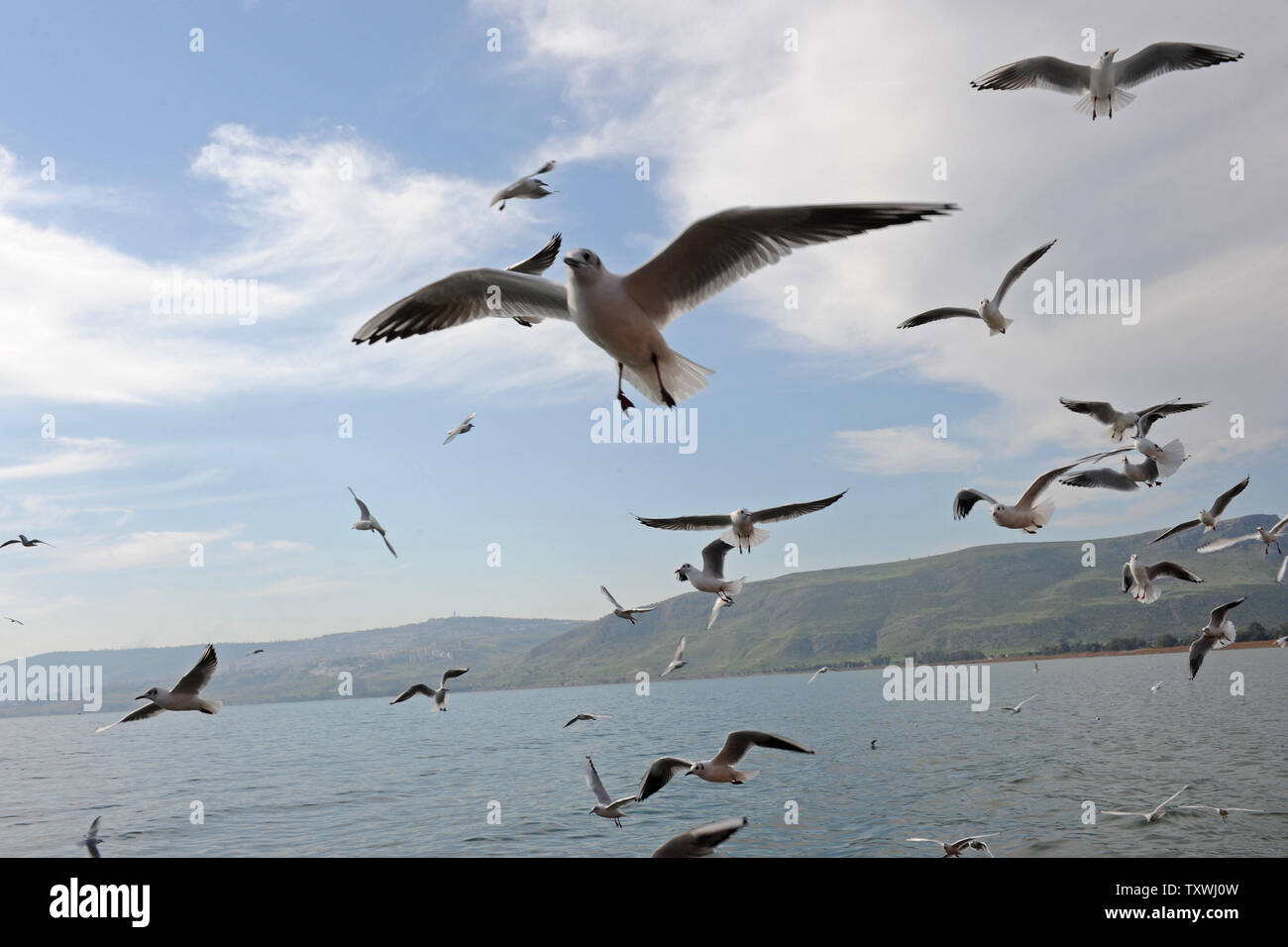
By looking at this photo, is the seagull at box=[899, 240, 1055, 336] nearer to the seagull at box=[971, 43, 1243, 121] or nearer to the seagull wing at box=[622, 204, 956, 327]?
the seagull at box=[971, 43, 1243, 121]

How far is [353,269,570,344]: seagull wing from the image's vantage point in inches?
330

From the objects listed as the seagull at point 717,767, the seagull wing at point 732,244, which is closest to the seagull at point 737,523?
the seagull at point 717,767

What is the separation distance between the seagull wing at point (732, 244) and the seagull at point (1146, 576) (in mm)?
8894

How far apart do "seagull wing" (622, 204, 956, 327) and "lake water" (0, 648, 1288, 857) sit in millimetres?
13773

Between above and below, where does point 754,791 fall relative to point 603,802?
below

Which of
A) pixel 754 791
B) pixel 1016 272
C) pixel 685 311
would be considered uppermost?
pixel 1016 272

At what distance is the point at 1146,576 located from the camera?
542 inches

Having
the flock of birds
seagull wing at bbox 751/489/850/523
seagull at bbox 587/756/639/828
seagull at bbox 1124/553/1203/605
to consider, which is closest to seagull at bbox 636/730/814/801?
the flock of birds

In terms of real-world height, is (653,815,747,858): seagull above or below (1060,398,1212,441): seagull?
below

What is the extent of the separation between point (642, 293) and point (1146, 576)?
997 centimetres

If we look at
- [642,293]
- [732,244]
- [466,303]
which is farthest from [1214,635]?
[466,303]

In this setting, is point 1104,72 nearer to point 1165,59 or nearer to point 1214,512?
point 1165,59
